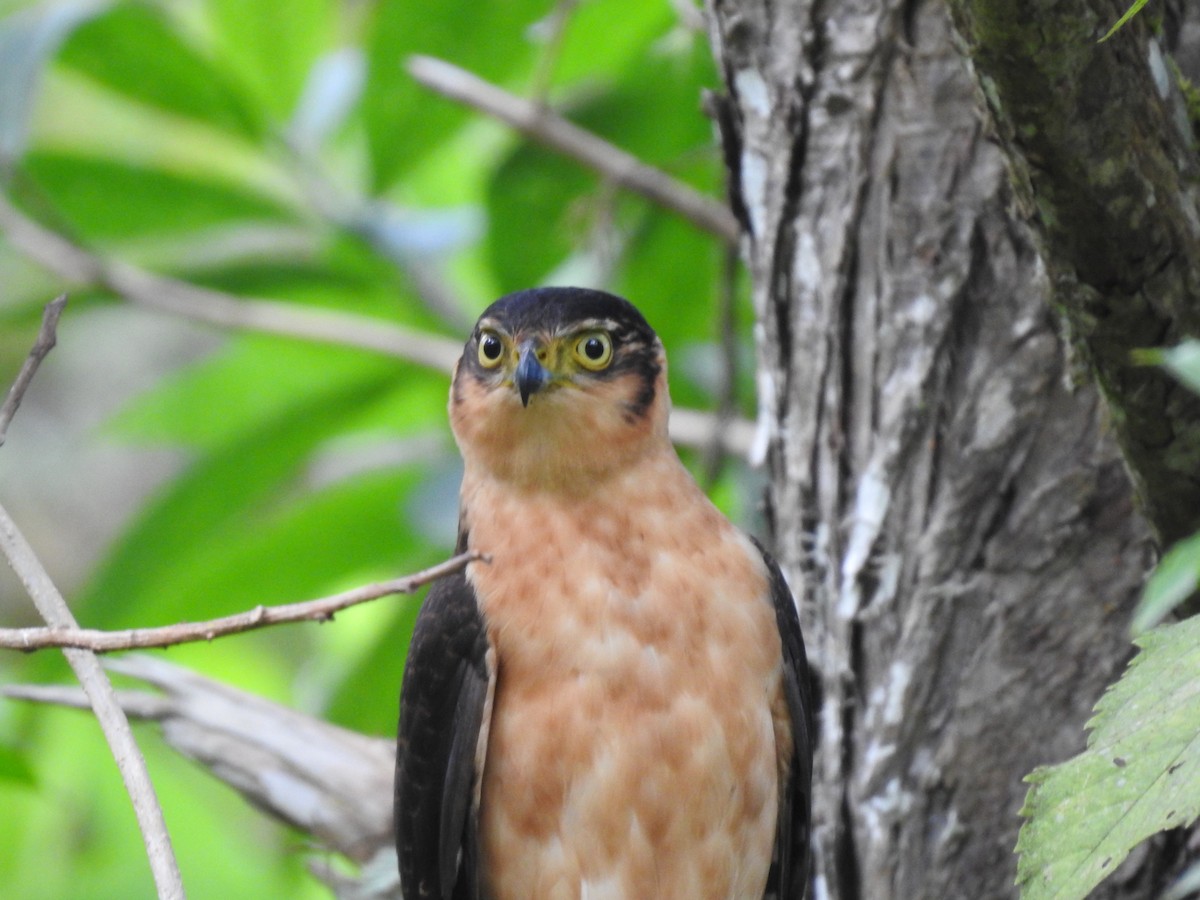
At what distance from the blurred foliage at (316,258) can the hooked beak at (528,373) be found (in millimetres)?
1480

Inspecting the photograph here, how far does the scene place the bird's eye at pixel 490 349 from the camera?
397 centimetres

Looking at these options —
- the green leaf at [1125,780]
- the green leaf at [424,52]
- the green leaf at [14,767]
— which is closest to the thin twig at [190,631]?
the green leaf at [1125,780]

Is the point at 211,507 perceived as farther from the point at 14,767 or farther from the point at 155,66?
the point at 14,767

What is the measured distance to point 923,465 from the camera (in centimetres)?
369

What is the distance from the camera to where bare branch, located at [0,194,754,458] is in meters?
5.62

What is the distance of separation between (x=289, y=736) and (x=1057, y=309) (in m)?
2.83

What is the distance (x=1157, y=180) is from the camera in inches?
105

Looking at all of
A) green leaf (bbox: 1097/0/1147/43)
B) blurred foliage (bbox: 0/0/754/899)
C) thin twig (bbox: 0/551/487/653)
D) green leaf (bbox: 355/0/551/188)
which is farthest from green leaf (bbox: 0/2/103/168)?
green leaf (bbox: 1097/0/1147/43)

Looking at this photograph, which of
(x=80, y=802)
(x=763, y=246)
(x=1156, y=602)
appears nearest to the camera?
(x=1156, y=602)

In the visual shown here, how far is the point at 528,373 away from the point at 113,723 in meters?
1.72

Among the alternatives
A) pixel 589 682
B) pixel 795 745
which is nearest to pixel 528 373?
pixel 589 682

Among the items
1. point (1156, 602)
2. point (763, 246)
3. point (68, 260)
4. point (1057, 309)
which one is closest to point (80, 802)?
point (68, 260)

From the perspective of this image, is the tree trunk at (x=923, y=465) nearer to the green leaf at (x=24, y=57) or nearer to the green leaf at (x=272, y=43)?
the green leaf at (x=24, y=57)

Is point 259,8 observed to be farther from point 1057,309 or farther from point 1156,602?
point 1156,602
